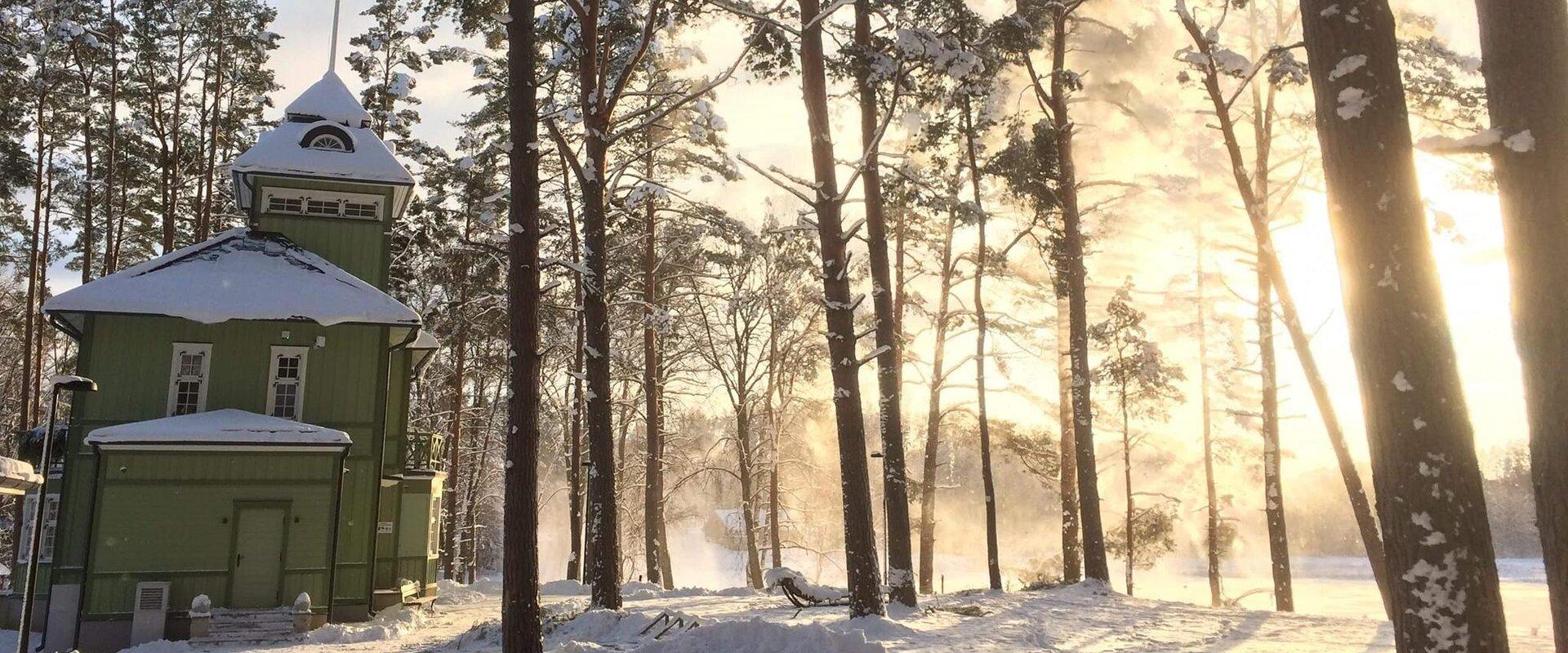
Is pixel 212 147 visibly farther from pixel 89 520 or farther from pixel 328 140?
pixel 89 520

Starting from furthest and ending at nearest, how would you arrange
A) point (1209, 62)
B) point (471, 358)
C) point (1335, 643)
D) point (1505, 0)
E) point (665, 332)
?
point (471, 358), point (665, 332), point (1209, 62), point (1335, 643), point (1505, 0)

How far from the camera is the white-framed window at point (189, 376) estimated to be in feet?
57.4

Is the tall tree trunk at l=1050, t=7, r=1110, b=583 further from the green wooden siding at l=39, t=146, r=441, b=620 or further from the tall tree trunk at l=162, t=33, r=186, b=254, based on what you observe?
the tall tree trunk at l=162, t=33, r=186, b=254

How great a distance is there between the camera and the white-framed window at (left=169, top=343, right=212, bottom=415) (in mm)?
17500

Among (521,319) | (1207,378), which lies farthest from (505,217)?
(1207,378)

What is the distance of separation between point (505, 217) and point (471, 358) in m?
10.4

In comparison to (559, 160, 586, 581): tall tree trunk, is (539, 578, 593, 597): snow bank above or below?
below

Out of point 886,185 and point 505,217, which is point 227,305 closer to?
point 505,217

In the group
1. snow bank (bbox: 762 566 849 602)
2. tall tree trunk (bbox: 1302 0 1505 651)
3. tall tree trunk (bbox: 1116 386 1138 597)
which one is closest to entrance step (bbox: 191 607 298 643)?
snow bank (bbox: 762 566 849 602)

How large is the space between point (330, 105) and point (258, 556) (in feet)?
36.6

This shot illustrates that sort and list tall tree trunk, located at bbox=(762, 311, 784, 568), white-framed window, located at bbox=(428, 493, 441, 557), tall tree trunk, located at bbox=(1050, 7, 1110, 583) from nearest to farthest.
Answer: tall tree trunk, located at bbox=(1050, 7, 1110, 583)
white-framed window, located at bbox=(428, 493, 441, 557)
tall tree trunk, located at bbox=(762, 311, 784, 568)

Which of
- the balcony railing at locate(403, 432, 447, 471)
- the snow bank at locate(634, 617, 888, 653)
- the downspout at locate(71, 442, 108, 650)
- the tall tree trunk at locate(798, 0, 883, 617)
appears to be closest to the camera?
the snow bank at locate(634, 617, 888, 653)

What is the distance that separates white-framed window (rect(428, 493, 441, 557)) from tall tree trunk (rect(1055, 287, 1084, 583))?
583 inches

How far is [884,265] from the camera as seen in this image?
46.5 ft
